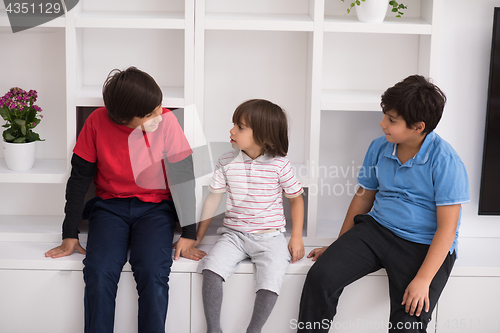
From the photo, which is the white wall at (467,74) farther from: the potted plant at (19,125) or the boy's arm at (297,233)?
the potted plant at (19,125)

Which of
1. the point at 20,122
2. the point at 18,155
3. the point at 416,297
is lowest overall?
the point at 416,297

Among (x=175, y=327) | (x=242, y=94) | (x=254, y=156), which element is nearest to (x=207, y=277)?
(x=175, y=327)

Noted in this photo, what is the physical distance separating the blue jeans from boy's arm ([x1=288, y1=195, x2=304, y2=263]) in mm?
390

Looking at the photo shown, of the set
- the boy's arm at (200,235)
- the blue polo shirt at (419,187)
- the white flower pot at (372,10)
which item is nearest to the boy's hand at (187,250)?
the boy's arm at (200,235)

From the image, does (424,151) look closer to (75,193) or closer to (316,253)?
(316,253)

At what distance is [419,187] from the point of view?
1451 millimetres

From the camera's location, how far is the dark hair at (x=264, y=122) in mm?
1525

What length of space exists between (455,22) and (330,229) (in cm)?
90

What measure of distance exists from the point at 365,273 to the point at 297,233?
0.82 ft

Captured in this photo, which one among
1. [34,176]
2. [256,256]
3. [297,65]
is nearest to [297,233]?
[256,256]

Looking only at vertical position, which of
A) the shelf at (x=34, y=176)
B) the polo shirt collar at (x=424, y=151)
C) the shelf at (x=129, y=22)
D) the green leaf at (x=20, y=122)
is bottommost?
the shelf at (x=34, y=176)

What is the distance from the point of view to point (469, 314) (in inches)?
61.1

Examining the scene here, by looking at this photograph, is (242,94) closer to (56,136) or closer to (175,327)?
(56,136)

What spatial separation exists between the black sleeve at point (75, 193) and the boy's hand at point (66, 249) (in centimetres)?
2
